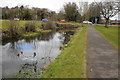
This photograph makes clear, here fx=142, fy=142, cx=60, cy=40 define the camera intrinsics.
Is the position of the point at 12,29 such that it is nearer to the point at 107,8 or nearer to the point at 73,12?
the point at 107,8

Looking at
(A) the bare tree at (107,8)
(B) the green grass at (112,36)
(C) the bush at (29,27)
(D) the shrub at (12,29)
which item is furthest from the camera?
(A) the bare tree at (107,8)

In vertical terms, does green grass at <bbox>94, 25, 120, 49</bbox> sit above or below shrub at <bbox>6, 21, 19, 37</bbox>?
below

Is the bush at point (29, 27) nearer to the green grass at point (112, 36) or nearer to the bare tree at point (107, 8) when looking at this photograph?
the green grass at point (112, 36)

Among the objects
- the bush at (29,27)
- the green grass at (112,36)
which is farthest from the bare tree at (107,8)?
the bush at (29,27)

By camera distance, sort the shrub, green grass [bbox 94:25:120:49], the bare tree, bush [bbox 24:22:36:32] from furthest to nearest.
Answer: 1. the bare tree
2. bush [bbox 24:22:36:32]
3. the shrub
4. green grass [bbox 94:25:120:49]

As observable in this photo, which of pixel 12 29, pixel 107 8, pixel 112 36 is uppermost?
pixel 107 8

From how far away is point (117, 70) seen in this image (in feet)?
24.5

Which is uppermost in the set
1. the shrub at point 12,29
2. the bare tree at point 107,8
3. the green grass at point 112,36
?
the bare tree at point 107,8

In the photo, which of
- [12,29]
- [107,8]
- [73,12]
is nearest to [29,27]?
[12,29]

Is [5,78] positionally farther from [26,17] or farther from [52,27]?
[26,17]

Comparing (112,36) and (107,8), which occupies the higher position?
(107,8)

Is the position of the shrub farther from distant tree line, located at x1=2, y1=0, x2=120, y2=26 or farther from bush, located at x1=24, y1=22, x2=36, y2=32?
distant tree line, located at x1=2, y1=0, x2=120, y2=26

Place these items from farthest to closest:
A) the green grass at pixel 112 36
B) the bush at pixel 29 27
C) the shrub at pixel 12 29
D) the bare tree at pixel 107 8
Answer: the bare tree at pixel 107 8
the bush at pixel 29 27
the shrub at pixel 12 29
the green grass at pixel 112 36

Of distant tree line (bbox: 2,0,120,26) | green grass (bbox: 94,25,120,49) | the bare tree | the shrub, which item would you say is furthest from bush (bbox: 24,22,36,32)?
the bare tree
